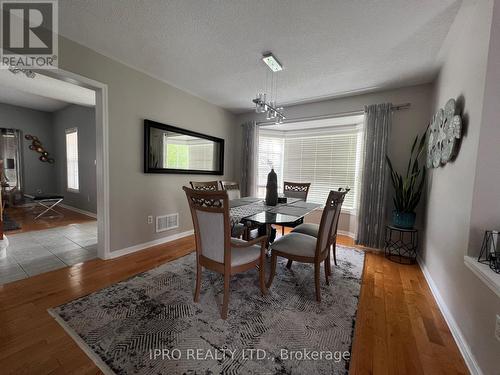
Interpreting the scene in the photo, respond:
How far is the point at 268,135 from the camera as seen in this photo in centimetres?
477

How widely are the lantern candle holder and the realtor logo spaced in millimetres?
3693

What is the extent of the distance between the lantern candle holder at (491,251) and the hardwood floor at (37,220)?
586 centimetres

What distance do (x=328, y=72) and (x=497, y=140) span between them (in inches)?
77.2

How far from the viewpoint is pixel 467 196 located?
149 cm

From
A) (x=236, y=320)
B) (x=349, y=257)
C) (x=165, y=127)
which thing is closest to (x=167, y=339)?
(x=236, y=320)

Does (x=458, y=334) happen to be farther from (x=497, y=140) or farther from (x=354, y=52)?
(x=354, y=52)

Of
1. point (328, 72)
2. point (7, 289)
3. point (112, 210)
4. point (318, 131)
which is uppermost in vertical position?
point (328, 72)

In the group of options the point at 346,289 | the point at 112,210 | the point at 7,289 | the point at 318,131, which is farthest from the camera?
the point at 318,131

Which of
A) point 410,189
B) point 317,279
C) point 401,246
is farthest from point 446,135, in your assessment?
point 401,246

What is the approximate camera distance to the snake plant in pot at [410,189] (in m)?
2.82

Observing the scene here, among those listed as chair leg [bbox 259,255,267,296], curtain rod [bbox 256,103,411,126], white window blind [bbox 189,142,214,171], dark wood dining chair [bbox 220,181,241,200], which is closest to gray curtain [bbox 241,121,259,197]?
curtain rod [bbox 256,103,411,126]

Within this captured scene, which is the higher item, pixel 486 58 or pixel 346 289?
pixel 486 58

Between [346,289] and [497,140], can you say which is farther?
[346,289]

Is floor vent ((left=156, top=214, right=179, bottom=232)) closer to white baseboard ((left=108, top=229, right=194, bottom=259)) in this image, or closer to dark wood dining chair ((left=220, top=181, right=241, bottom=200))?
white baseboard ((left=108, top=229, right=194, bottom=259))
